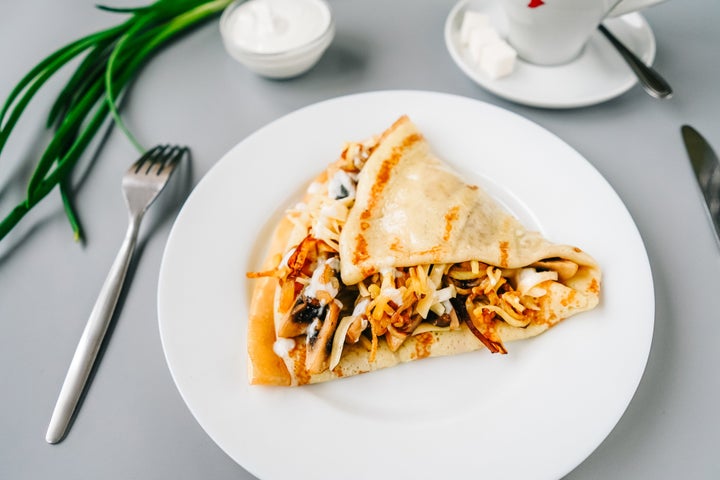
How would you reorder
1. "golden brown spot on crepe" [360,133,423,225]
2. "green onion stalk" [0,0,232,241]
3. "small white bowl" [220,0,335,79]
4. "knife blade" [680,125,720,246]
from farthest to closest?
"small white bowl" [220,0,335,79] → "green onion stalk" [0,0,232,241] → "knife blade" [680,125,720,246] → "golden brown spot on crepe" [360,133,423,225]

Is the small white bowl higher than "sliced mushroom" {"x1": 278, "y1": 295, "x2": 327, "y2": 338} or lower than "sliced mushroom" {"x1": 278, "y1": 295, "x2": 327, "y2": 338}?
higher

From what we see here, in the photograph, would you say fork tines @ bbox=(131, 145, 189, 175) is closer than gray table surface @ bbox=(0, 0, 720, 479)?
No

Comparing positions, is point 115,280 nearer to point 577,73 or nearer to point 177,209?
point 177,209

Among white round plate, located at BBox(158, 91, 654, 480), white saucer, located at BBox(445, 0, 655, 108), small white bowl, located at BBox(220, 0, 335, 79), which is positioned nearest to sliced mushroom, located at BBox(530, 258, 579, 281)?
white round plate, located at BBox(158, 91, 654, 480)

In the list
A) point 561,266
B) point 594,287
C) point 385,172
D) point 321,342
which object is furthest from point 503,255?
point 321,342

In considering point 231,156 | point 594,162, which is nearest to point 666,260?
point 594,162

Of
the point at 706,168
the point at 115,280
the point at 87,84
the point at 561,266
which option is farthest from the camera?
the point at 87,84

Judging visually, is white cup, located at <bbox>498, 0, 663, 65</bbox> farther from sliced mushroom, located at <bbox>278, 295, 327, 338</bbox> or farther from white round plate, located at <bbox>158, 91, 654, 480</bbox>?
sliced mushroom, located at <bbox>278, 295, 327, 338</bbox>

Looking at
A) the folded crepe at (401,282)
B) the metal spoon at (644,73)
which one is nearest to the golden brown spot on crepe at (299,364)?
the folded crepe at (401,282)
